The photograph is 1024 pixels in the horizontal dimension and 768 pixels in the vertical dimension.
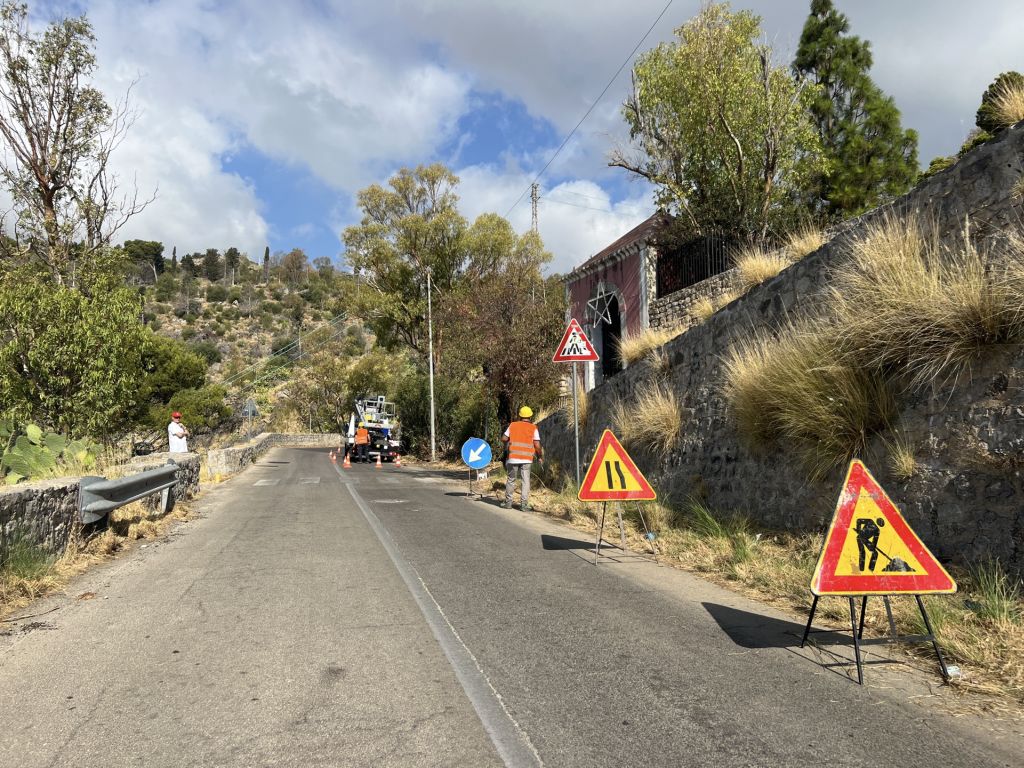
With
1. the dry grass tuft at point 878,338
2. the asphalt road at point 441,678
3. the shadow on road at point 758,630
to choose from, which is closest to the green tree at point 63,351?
the asphalt road at point 441,678

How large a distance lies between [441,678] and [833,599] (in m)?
3.48

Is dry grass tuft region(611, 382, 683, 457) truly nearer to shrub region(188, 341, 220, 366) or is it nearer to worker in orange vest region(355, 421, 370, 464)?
worker in orange vest region(355, 421, 370, 464)

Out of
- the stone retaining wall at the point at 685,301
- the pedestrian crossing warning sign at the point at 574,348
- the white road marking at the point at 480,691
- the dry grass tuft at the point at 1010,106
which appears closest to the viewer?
the white road marking at the point at 480,691

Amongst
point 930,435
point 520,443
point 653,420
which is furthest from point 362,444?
point 930,435

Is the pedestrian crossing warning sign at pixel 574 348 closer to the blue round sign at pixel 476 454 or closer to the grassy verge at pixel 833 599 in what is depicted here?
the grassy verge at pixel 833 599

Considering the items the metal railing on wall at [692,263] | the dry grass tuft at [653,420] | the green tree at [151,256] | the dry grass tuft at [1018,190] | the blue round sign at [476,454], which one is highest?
the green tree at [151,256]

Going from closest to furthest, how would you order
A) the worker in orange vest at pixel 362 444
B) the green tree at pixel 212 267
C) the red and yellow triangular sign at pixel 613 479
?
the red and yellow triangular sign at pixel 613 479 → the worker in orange vest at pixel 362 444 → the green tree at pixel 212 267

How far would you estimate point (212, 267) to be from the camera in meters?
117

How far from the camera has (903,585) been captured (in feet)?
14.9

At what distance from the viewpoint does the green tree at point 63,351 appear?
1360 centimetres

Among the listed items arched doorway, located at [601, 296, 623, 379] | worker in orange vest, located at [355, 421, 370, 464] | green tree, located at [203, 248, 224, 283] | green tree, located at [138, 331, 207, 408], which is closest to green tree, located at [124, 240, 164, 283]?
green tree, located at [203, 248, 224, 283]

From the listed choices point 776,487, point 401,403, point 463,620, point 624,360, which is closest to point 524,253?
point 401,403

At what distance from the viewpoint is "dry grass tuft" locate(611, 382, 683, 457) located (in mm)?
10992

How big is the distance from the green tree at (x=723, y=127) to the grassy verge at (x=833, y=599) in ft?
37.2
